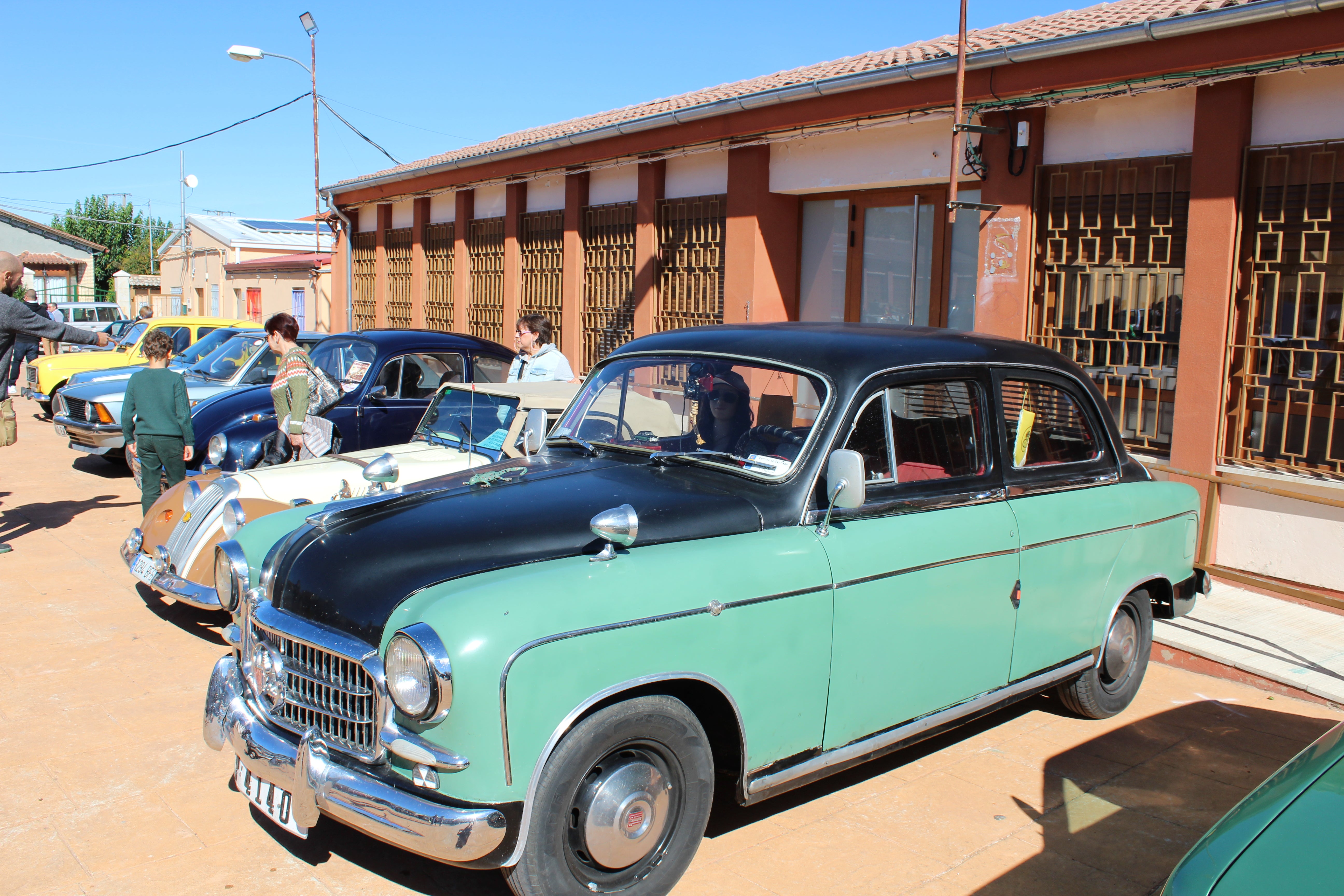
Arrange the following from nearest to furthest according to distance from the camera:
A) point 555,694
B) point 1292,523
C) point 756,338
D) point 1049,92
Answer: point 555,694
point 756,338
point 1292,523
point 1049,92

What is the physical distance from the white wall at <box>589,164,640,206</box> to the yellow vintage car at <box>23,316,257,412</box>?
4558mm

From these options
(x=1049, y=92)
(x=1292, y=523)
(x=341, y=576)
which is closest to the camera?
(x=341, y=576)

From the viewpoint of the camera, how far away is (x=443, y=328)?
16.6m

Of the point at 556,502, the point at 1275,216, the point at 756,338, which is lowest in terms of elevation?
the point at 556,502

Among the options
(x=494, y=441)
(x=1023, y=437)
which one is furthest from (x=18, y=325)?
(x=1023, y=437)

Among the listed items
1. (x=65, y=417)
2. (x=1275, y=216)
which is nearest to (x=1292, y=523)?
(x=1275, y=216)

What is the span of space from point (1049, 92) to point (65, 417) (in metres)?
9.82

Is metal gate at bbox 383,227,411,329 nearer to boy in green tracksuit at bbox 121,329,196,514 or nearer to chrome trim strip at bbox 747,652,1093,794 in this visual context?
boy in green tracksuit at bbox 121,329,196,514

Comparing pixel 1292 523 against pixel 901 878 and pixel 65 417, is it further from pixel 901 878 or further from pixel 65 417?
pixel 65 417

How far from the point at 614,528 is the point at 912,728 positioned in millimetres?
1501

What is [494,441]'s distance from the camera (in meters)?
6.54

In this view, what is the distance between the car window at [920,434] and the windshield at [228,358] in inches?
315

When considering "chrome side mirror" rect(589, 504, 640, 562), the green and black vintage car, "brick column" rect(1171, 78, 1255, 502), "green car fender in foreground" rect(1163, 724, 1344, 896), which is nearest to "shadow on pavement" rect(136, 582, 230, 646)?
the green and black vintage car

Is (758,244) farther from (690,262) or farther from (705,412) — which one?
(705,412)
